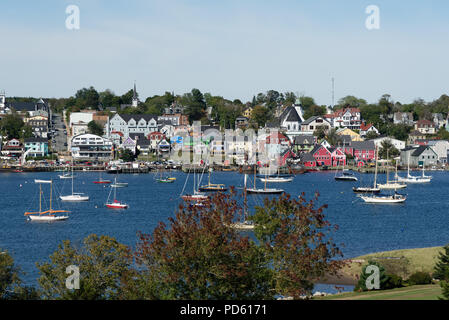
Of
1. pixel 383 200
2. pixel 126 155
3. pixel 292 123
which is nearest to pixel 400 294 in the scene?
pixel 383 200

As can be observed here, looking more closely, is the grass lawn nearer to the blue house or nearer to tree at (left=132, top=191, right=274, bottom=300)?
tree at (left=132, top=191, right=274, bottom=300)

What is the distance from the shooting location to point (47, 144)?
84562mm

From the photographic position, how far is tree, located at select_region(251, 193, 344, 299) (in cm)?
1549

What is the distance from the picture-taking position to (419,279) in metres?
21.0

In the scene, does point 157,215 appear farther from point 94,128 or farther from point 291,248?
point 94,128

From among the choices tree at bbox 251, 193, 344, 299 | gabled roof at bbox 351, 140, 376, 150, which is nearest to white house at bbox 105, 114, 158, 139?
gabled roof at bbox 351, 140, 376, 150

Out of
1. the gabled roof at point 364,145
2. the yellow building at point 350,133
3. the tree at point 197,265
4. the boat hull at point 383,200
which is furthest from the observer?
the yellow building at point 350,133

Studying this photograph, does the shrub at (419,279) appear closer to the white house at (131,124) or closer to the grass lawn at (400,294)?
the grass lawn at (400,294)

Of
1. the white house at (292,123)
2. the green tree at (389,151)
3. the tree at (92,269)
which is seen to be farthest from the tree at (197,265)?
the white house at (292,123)

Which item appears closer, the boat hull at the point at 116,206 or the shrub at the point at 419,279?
the shrub at the point at 419,279

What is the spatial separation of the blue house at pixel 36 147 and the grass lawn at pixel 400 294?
68460 mm

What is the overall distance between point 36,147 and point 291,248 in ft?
236

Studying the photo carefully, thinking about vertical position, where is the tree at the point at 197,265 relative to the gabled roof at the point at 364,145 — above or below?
below

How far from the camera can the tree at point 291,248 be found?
15492 mm
